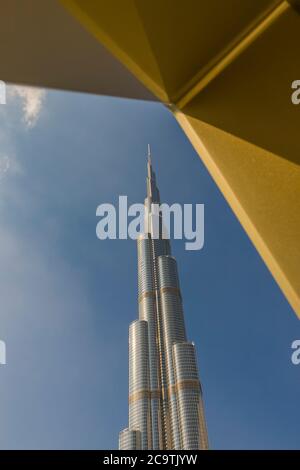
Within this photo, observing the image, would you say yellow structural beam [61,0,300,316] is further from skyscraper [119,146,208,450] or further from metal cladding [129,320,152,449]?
metal cladding [129,320,152,449]

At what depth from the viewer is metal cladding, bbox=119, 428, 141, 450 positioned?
40.7m

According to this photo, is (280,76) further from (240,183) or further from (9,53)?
(9,53)

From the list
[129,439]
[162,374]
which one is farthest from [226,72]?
[162,374]

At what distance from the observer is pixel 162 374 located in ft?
151

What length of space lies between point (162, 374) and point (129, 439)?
7.78 m

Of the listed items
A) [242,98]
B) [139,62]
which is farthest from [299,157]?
[139,62]

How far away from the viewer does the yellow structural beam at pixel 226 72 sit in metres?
0.88

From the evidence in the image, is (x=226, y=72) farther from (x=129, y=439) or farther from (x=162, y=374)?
(x=162, y=374)

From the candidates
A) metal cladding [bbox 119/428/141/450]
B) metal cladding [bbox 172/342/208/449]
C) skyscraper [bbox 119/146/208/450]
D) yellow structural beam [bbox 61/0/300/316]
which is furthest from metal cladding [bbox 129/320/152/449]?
yellow structural beam [bbox 61/0/300/316]

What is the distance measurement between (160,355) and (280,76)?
48639 mm

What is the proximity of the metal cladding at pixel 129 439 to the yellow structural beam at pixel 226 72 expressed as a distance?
44859mm

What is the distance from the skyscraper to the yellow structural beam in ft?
144

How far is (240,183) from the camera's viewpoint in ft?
2.90

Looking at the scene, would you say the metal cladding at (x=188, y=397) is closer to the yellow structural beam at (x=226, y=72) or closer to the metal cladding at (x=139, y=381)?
the metal cladding at (x=139, y=381)
